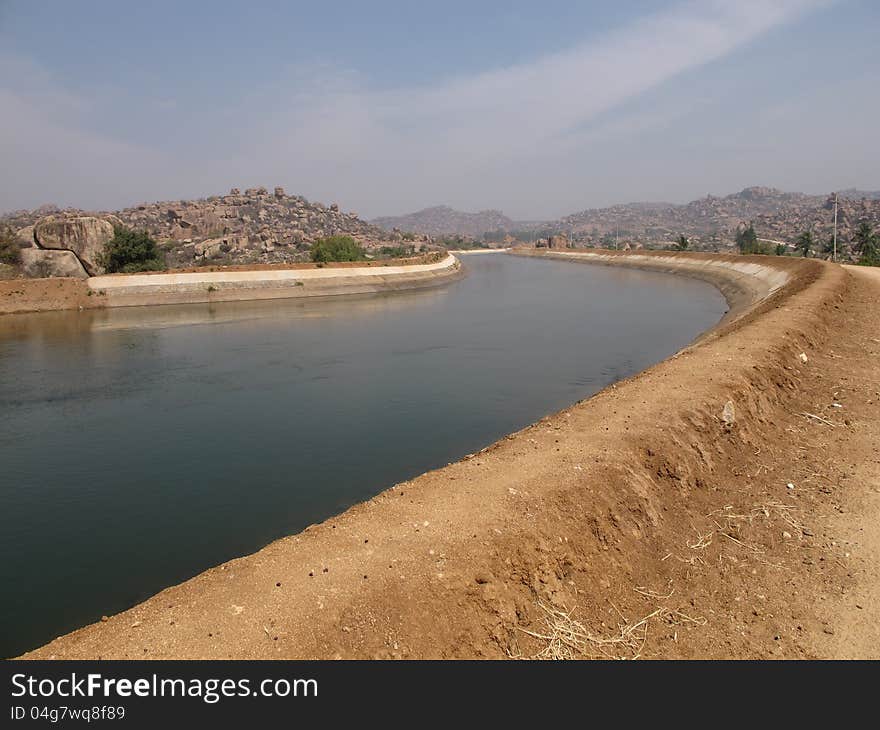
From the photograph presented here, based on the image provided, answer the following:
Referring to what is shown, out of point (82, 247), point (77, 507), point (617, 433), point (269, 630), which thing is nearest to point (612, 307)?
point (617, 433)

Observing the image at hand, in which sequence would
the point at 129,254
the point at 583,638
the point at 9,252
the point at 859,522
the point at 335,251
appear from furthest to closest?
the point at 335,251 → the point at 129,254 → the point at 9,252 → the point at 859,522 → the point at 583,638

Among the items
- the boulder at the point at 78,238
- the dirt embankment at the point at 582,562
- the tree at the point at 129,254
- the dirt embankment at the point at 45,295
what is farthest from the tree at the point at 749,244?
the dirt embankment at the point at 582,562

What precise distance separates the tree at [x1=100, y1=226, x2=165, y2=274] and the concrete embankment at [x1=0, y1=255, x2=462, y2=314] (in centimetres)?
543

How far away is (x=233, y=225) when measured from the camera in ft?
361

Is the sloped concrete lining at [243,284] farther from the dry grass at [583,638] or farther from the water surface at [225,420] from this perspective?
the dry grass at [583,638]

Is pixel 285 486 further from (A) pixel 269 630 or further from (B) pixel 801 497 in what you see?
(B) pixel 801 497

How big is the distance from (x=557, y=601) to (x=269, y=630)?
2.79 meters

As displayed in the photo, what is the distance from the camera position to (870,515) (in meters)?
7.66

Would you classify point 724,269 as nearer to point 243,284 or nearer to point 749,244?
point 749,244

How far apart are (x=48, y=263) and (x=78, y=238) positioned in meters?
3.46

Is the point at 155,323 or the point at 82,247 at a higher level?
the point at 82,247

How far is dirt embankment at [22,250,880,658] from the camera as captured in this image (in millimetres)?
5141

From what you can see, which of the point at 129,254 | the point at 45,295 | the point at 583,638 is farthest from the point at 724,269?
the point at 45,295

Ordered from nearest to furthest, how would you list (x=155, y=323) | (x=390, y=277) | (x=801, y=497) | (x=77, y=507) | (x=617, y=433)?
(x=801, y=497), (x=617, y=433), (x=77, y=507), (x=155, y=323), (x=390, y=277)
